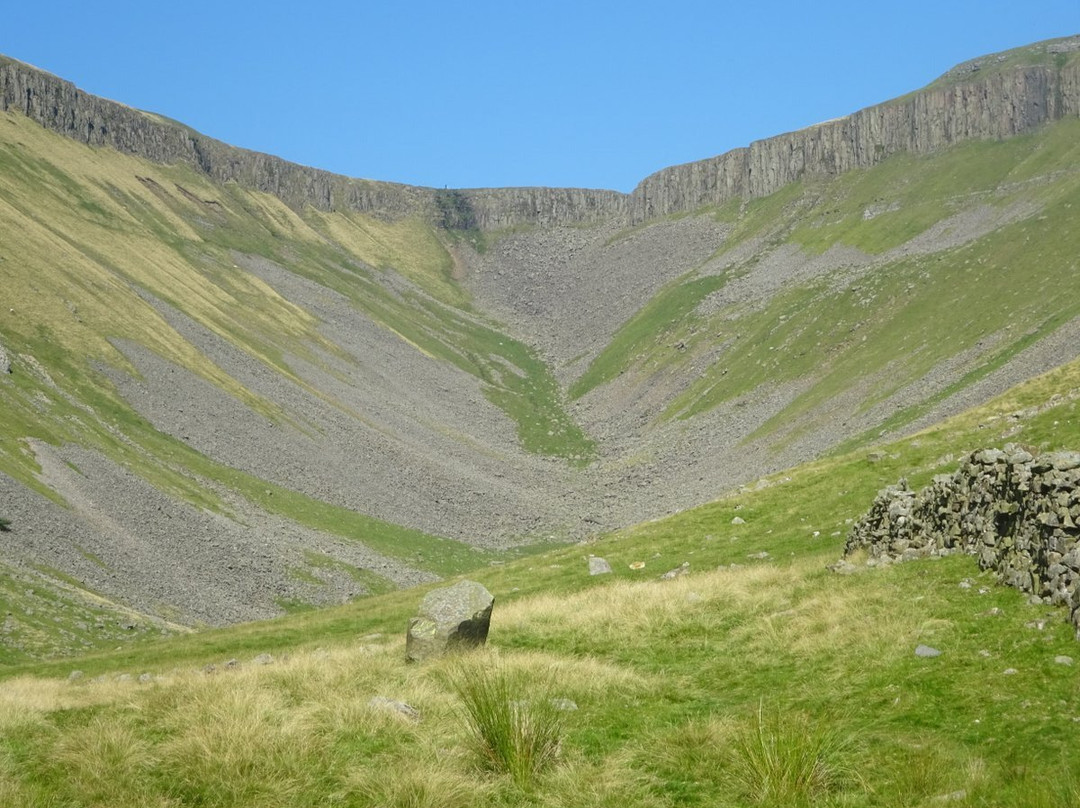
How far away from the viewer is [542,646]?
73.5ft

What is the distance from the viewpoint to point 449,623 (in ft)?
70.0

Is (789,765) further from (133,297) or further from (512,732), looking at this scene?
(133,297)

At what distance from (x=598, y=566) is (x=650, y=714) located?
2655cm

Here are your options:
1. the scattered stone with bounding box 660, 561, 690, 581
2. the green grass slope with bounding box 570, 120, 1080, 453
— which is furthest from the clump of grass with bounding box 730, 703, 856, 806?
the green grass slope with bounding box 570, 120, 1080, 453

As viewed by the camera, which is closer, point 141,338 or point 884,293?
point 141,338

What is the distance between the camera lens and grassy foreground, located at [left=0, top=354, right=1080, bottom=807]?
1258 centimetres

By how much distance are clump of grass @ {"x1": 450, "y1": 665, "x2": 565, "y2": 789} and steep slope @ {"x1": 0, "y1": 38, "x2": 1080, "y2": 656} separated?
124ft

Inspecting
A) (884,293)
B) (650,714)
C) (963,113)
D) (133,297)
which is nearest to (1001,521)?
(650,714)

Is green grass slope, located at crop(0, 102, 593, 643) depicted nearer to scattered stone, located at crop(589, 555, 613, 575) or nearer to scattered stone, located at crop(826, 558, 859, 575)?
scattered stone, located at crop(589, 555, 613, 575)

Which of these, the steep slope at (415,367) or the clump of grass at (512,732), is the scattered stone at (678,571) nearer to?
the clump of grass at (512,732)

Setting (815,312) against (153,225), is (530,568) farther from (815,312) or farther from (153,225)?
(153,225)

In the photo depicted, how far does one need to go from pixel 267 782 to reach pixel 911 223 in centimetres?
15574

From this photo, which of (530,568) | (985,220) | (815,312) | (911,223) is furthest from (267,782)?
(911,223)

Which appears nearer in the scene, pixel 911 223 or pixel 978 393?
pixel 978 393
